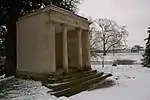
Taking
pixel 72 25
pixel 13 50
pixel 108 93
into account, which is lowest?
pixel 108 93

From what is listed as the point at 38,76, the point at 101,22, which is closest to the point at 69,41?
the point at 38,76

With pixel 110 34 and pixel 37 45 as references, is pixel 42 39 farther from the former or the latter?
pixel 110 34

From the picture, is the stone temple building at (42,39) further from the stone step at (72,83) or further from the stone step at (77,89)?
the stone step at (77,89)

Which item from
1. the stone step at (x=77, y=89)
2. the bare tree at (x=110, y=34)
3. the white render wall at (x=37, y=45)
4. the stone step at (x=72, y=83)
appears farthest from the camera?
the bare tree at (x=110, y=34)

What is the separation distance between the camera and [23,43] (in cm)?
1298

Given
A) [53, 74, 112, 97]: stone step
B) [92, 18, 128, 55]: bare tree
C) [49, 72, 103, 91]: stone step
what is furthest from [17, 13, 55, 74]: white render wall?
[92, 18, 128, 55]: bare tree

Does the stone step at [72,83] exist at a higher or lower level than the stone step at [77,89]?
higher

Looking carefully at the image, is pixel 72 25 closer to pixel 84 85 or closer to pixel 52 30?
pixel 52 30

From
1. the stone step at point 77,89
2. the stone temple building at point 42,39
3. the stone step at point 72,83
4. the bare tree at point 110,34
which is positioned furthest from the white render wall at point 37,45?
the bare tree at point 110,34

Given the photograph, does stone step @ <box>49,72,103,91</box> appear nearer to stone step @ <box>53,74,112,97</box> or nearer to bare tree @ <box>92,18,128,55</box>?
stone step @ <box>53,74,112,97</box>

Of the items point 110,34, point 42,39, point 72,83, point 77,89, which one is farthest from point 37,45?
point 110,34

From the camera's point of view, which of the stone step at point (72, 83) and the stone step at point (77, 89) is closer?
the stone step at point (77, 89)

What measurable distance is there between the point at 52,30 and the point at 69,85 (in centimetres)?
299

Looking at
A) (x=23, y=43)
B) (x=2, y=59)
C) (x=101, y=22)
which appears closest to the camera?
(x=23, y=43)
